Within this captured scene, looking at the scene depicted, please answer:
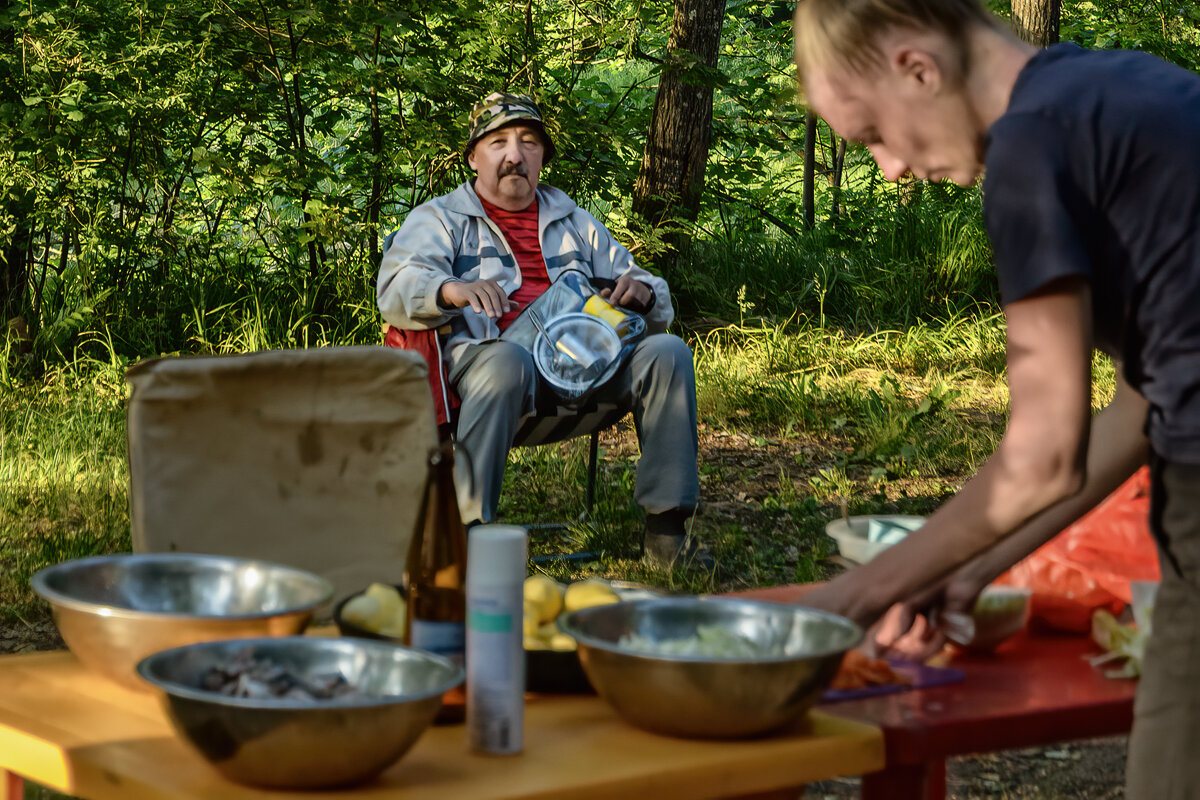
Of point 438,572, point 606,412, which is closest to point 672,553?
point 606,412

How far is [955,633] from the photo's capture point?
1.66m

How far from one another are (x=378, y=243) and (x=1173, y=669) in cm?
603

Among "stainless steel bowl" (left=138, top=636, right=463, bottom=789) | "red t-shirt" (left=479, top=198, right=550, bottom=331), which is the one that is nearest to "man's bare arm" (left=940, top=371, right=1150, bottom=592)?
"stainless steel bowl" (left=138, top=636, right=463, bottom=789)

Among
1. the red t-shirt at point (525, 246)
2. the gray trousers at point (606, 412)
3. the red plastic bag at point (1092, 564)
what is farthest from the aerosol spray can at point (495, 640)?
the red t-shirt at point (525, 246)

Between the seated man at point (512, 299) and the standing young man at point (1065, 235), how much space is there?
92.0 inches

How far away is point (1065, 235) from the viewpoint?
4.21 feet

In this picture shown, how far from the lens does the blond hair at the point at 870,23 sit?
54.4 inches

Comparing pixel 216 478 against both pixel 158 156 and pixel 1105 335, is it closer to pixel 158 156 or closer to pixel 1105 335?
pixel 1105 335

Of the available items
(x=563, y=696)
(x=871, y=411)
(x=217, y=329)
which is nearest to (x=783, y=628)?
(x=563, y=696)

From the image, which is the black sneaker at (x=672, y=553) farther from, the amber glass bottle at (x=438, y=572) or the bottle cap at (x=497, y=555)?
the bottle cap at (x=497, y=555)

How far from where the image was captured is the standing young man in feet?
4.26

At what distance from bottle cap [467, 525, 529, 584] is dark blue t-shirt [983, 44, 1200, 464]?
0.53m

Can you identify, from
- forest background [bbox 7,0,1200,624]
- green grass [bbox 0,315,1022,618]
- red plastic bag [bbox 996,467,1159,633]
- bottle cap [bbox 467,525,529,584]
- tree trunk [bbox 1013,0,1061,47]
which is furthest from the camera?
tree trunk [bbox 1013,0,1061,47]

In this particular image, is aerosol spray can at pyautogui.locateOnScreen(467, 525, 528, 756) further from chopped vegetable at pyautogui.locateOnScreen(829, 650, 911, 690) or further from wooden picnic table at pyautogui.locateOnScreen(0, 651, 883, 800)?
chopped vegetable at pyautogui.locateOnScreen(829, 650, 911, 690)
